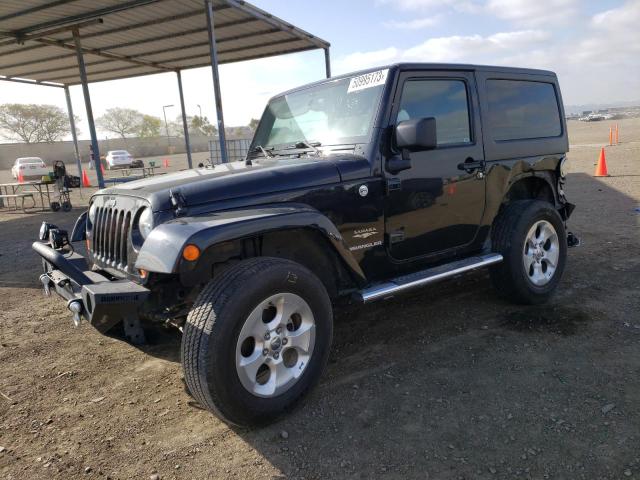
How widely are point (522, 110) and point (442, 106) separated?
3.48ft

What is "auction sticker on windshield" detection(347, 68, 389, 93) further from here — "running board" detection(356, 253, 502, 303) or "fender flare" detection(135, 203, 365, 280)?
"running board" detection(356, 253, 502, 303)

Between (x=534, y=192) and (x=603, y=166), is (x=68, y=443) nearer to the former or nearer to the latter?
(x=534, y=192)

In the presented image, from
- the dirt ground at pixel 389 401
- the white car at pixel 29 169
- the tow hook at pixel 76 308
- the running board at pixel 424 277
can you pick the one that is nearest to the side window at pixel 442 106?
the running board at pixel 424 277

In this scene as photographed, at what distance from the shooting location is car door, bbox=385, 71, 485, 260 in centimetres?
342

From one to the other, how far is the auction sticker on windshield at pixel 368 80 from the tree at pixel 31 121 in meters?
64.4

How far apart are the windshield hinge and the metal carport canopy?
657 centimetres

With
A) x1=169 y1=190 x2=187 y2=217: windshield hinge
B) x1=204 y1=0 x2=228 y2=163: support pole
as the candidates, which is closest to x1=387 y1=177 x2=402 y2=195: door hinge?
x1=169 y1=190 x2=187 y2=217: windshield hinge

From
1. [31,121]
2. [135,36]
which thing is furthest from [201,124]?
[135,36]

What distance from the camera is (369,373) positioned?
3.21 metres

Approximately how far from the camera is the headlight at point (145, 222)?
2691 mm

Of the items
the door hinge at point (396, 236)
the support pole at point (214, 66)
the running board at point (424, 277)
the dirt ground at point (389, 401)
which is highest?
the support pole at point (214, 66)

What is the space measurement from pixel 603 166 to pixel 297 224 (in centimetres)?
1222

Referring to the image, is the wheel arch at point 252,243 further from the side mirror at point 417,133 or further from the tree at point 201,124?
the tree at point 201,124

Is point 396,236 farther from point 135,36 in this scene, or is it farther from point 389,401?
point 135,36
